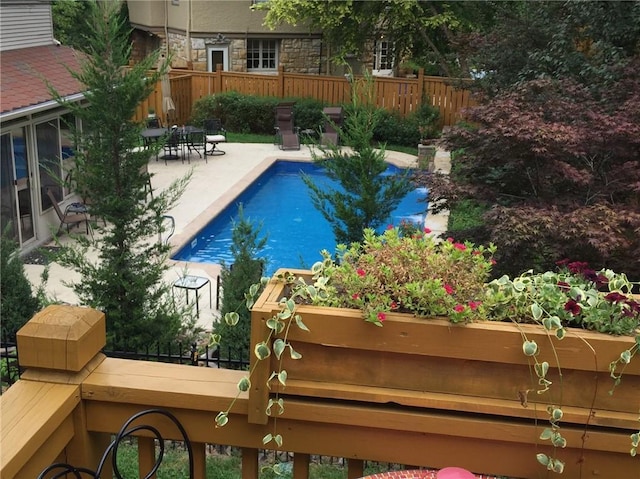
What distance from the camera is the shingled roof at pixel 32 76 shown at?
9039 millimetres

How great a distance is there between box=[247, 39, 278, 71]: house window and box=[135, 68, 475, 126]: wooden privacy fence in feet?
11.5

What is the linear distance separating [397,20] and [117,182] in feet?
46.0

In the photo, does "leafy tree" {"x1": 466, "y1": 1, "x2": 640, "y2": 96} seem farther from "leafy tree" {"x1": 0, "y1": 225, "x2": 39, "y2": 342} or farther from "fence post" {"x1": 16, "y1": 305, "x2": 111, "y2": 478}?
"fence post" {"x1": 16, "y1": 305, "x2": 111, "y2": 478}

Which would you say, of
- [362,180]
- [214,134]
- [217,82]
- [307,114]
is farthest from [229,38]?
[362,180]

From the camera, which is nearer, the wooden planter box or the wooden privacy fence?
the wooden planter box

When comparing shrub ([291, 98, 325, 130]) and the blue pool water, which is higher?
shrub ([291, 98, 325, 130])

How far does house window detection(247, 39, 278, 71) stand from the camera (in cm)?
2297

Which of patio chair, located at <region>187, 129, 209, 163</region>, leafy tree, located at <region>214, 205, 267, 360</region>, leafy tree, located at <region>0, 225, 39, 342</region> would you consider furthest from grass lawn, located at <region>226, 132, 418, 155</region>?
leafy tree, located at <region>0, 225, 39, 342</region>

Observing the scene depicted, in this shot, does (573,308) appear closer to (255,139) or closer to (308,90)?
(255,139)

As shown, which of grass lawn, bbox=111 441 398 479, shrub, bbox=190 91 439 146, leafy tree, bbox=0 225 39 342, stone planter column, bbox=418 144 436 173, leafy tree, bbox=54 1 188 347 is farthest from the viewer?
shrub, bbox=190 91 439 146

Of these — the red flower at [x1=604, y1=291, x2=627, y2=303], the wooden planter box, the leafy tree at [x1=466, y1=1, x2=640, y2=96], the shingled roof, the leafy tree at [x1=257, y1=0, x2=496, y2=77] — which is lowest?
the wooden planter box

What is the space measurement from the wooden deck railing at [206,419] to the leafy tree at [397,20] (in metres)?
16.0

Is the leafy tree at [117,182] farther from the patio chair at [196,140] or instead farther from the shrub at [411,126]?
the shrub at [411,126]

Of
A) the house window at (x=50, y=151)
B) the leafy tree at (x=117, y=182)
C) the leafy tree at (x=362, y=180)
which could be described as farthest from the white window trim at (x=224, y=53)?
the leafy tree at (x=117, y=182)
